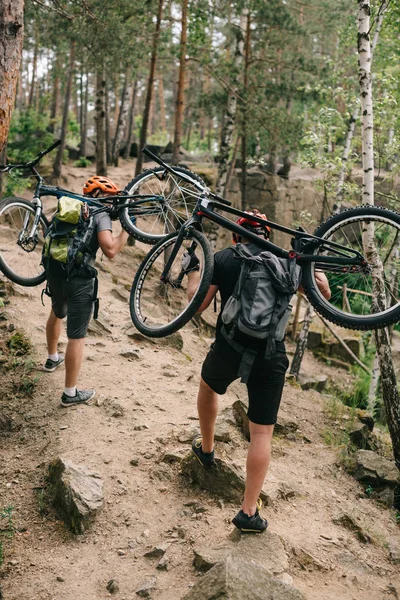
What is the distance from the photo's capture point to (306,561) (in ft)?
14.0

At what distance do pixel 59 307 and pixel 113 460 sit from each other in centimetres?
167

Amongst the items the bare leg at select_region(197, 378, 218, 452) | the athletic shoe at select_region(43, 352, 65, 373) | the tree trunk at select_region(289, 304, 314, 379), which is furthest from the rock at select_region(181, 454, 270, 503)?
the tree trunk at select_region(289, 304, 314, 379)

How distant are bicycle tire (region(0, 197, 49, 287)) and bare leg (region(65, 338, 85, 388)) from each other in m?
0.83

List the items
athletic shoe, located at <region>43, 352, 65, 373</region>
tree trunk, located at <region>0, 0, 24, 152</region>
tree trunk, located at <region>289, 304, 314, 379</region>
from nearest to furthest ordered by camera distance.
→ tree trunk, located at <region>0, 0, 24, 152</region>
athletic shoe, located at <region>43, 352, 65, 373</region>
tree trunk, located at <region>289, 304, 314, 379</region>

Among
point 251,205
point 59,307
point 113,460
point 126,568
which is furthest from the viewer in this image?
point 251,205

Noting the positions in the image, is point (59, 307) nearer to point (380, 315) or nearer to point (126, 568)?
point (126, 568)

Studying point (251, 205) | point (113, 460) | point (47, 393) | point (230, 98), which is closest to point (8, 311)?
point (47, 393)

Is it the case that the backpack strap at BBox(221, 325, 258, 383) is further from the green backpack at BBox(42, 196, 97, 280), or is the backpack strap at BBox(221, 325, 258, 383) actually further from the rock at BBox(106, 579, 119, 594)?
the green backpack at BBox(42, 196, 97, 280)

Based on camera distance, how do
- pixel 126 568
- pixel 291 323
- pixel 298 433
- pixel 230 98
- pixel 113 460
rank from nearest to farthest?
pixel 126 568
pixel 113 460
pixel 298 433
pixel 230 98
pixel 291 323

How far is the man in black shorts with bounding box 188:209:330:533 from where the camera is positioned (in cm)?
387

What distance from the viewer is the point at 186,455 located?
509 cm

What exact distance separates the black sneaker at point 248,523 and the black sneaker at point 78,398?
2360 millimetres

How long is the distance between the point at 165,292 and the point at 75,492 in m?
1.85

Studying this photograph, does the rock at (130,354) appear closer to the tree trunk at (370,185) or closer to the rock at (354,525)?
the tree trunk at (370,185)
